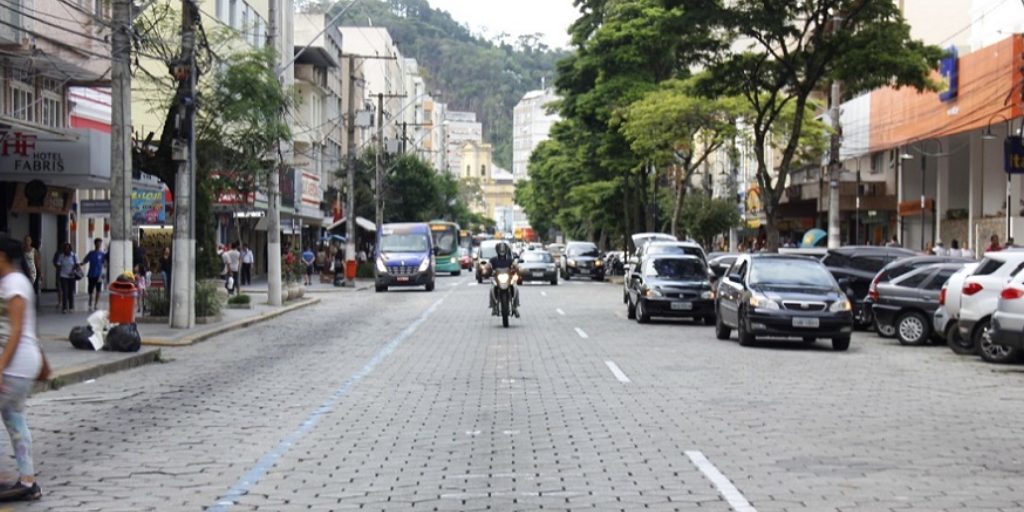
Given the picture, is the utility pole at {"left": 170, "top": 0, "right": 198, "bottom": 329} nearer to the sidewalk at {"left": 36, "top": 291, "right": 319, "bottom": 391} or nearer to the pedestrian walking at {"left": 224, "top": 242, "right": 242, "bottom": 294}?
the sidewalk at {"left": 36, "top": 291, "right": 319, "bottom": 391}

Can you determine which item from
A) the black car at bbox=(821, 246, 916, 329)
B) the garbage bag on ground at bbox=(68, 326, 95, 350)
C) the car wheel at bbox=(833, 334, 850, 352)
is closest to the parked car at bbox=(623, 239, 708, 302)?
the black car at bbox=(821, 246, 916, 329)

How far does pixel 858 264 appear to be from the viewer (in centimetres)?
2902

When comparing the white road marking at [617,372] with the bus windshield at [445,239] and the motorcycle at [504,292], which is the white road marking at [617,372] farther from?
the bus windshield at [445,239]

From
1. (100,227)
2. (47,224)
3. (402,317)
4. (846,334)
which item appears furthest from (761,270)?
(100,227)

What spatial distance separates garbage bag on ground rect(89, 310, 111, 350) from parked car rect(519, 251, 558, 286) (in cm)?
3373

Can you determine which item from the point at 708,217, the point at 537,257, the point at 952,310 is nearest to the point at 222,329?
the point at 952,310

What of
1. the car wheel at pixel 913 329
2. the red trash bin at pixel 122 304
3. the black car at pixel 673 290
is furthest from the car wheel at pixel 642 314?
the red trash bin at pixel 122 304

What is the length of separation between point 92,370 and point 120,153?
23.0 feet

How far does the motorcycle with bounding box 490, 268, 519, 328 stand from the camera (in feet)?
87.0

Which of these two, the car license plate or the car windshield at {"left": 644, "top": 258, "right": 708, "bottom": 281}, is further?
the car windshield at {"left": 644, "top": 258, "right": 708, "bottom": 281}

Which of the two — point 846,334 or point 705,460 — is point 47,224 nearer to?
point 846,334

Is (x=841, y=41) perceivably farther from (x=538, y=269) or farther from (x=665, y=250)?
(x=538, y=269)

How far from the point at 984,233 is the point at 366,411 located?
31356 mm

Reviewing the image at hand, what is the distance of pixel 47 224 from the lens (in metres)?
A: 36.4
